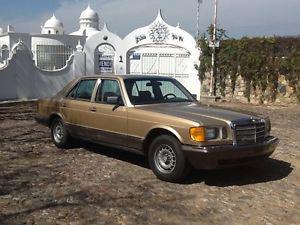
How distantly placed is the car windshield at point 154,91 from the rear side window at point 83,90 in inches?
35.1

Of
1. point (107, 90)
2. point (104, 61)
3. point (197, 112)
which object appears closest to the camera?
point (197, 112)

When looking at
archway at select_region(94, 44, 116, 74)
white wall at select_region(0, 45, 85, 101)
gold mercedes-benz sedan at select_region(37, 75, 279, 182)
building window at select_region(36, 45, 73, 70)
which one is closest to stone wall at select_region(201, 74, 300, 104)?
archway at select_region(94, 44, 116, 74)

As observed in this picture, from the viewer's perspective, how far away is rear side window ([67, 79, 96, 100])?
27.4ft

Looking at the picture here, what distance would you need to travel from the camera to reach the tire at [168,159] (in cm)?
648

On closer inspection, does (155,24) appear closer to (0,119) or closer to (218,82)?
(218,82)

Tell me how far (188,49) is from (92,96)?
14593 mm

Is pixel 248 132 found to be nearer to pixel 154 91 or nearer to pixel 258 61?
pixel 154 91

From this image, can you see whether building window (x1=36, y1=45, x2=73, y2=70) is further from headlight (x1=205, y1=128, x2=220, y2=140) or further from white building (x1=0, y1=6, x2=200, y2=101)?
headlight (x1=205, y1=128, x2=220, y2=140)

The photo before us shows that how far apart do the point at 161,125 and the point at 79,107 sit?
87.7 inches

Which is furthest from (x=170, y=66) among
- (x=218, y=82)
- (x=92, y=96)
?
(x=92, y=96)

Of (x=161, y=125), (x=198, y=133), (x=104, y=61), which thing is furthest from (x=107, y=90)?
(x=104, y=61)

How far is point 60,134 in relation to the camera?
9070mm

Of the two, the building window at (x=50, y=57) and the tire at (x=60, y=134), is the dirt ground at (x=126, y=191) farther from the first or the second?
the building window at (x=50, y=57)

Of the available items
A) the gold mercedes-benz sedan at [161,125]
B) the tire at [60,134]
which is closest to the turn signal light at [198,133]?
the gold mercedes-benz sedan at [161,125]
